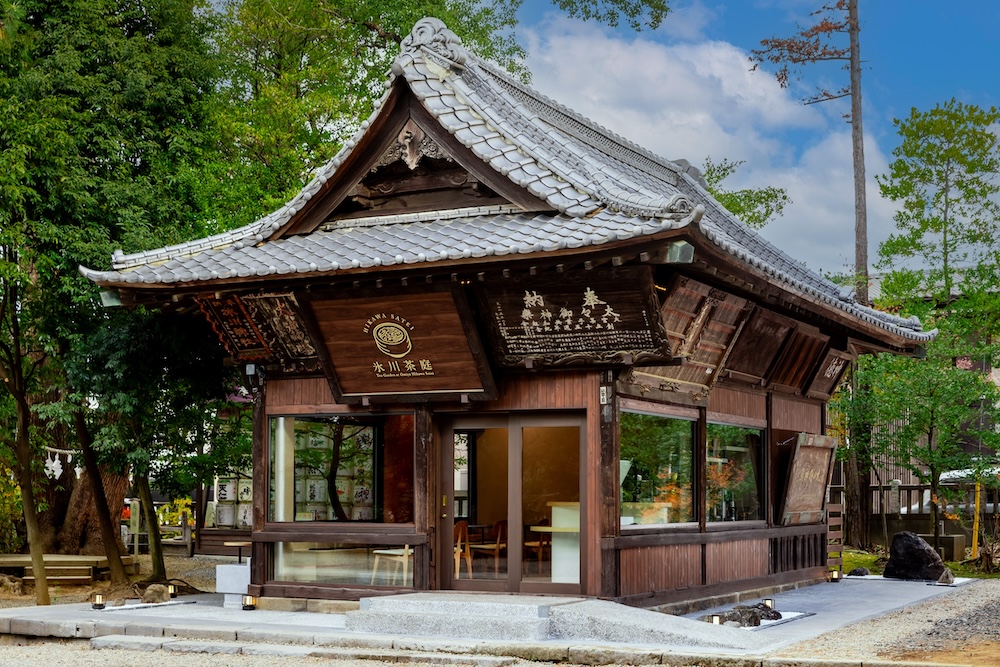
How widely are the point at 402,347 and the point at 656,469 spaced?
329cm

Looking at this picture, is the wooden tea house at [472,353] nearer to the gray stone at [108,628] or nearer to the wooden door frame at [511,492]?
the wooden door frame at [511,492]

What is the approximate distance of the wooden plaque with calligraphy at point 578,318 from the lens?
1240 cm

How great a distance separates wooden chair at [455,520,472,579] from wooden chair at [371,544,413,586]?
563mm

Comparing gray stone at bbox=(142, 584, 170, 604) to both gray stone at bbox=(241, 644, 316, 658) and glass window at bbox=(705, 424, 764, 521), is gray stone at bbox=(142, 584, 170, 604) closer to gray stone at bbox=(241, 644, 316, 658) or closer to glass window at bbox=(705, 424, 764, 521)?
gray stone at bbox=(241, 644, 316, 658)

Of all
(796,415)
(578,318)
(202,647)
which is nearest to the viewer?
(202,647)

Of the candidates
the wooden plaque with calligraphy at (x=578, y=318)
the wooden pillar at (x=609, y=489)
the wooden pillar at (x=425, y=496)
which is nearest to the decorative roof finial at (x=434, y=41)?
the wooden plaque with calligraphy at (x=578, y=318)

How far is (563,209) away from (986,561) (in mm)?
13267

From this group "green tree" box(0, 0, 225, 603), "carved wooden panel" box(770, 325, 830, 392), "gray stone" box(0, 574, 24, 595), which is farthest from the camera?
"gray stone" box(0, 574, 24, 595)

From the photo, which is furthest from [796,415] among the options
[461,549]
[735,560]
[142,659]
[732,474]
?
[142,659]

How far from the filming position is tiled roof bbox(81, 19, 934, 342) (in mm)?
12031

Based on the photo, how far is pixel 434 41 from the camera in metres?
14.8

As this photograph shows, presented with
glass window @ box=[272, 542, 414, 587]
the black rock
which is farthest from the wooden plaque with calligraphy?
the black rock

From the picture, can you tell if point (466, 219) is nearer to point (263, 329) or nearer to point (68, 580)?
point (263, 329)

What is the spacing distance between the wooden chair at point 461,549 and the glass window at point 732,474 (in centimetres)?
316
